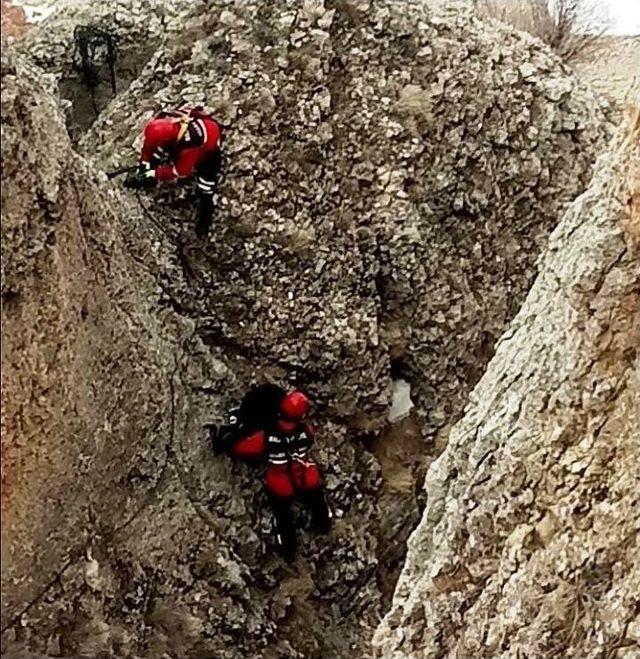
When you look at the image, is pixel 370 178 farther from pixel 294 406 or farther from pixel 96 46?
pixel 96 46

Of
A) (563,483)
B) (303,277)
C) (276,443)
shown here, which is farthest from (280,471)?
(563,483)

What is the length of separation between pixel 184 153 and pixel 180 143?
0.26ft

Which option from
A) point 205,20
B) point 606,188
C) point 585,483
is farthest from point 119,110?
point 585,483

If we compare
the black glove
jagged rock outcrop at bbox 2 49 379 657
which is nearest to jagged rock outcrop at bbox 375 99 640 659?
jagged rock outcrop at bbox 2 49 379 657

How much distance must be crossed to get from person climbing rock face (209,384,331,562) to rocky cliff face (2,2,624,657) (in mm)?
94

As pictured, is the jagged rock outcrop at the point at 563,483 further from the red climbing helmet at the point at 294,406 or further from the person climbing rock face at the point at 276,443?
the person climbing rock face at the point at 276,443

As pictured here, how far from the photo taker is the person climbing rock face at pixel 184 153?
15.8ft

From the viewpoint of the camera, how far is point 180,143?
4859 millimetres

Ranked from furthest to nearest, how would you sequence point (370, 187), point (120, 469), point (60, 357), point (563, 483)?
1. point (370, 187)
2. point (120, 469)
3. point (60, 357)
4. point (563, 483)

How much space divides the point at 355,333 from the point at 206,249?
31.8 inches

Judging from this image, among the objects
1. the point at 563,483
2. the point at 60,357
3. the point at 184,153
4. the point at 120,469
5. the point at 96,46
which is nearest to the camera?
the point at 563,483

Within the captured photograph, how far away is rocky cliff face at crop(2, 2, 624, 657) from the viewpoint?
14.0ft

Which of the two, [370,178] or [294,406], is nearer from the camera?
[294,406]

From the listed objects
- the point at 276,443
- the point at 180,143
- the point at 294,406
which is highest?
the point at 180,143
